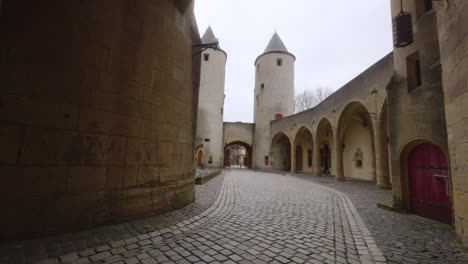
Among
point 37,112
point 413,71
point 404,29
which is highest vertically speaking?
point 404,29

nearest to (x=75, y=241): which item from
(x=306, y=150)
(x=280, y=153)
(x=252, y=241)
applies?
(x=252, y=241)

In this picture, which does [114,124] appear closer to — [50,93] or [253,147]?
[50,93]

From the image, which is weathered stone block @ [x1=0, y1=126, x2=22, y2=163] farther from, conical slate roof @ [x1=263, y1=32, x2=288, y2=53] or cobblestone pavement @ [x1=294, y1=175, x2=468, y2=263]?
conical slate roof @ [x1=263, y1=32, x2=288, y2=53]

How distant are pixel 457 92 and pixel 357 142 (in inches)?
487

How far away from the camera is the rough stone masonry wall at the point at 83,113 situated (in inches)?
106

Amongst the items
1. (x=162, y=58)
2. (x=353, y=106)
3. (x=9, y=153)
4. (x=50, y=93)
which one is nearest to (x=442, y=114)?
(x=162, y=58)

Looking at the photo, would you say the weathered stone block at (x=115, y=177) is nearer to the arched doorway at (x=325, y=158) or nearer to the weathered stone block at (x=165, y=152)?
the weathered stone block at (x=165, y=152)

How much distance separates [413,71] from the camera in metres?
5.24

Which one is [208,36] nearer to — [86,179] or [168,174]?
[168,174]

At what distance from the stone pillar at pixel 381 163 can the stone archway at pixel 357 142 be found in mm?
2082

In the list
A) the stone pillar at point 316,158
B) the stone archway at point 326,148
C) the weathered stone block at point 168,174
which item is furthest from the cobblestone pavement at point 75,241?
the stone archway at point 326,148

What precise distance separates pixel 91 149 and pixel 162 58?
2.19m

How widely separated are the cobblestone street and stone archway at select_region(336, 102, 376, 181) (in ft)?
28.8

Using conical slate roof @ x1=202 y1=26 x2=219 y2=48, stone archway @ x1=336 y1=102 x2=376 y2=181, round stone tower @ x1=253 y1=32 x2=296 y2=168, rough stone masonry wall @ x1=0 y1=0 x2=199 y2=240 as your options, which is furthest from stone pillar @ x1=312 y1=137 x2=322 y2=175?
conical slate roof @ x1=202 y1=26 x2=219 y2=48
